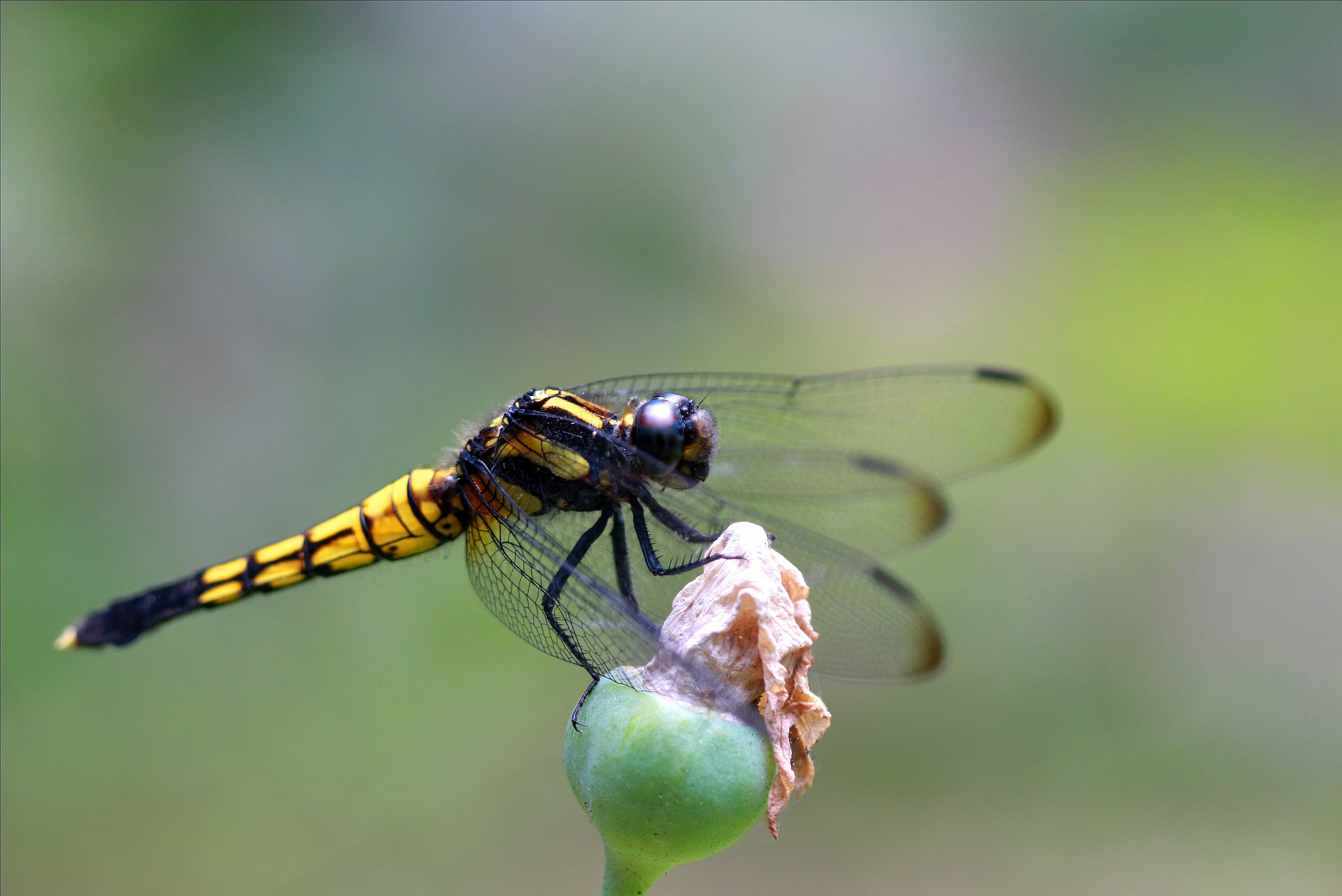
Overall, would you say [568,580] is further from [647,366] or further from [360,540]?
[647,366]

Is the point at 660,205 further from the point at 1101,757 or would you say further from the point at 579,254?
the point at 1101,757

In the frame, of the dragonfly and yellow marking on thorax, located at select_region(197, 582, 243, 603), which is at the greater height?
the dragonfly

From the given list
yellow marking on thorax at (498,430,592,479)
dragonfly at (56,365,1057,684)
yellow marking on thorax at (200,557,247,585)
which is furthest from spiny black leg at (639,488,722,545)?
yellow marking on thorax at (200,557,247,585)

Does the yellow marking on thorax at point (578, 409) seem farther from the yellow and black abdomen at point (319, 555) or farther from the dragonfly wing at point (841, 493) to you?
the dragonfly wing at point (841, 493)

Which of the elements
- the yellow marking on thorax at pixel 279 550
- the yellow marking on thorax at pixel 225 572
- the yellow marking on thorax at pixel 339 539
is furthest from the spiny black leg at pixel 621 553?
the yellow marking on thorax at pixel 225 572

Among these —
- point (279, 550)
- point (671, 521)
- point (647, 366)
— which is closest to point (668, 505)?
point (671, 521)

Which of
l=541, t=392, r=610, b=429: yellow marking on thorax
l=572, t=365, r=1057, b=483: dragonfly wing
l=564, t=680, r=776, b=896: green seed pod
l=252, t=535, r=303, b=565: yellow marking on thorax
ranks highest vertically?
l=572, t=365, r=1057, b=483: dragonfly wing

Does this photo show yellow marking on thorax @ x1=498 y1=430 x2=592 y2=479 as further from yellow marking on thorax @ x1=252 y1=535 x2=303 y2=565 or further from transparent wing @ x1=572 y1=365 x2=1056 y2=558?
yellow marking on thorax @ x1=252 y1=535 x2=303 y2=565
